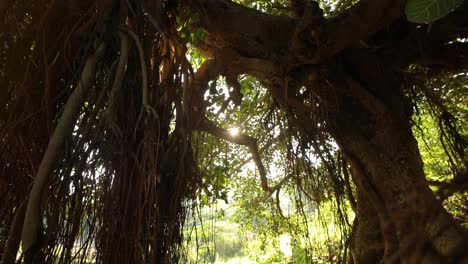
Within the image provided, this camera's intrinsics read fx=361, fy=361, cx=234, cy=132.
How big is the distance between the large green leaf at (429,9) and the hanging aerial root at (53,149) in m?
1.14

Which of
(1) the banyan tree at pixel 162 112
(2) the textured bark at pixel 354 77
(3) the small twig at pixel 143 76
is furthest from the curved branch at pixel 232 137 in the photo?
(3) the small twig at pixel 143 76

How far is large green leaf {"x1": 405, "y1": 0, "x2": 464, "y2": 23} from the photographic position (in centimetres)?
113

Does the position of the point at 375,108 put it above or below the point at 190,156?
above

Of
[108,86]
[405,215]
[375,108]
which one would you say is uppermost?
[375,108]

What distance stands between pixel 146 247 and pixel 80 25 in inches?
38.6

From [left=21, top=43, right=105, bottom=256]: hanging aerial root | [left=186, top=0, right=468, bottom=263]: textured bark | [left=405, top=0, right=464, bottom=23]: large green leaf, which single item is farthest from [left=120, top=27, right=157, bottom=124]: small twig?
[left=405, top=0, right=464, bottom=23]: large green leaf

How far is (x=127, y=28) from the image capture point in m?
1.46

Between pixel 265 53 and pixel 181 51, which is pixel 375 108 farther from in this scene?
pixel 181 51

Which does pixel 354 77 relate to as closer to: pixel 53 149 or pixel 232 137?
pixel 232 137

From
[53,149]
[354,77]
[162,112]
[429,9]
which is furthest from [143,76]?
[354,77]

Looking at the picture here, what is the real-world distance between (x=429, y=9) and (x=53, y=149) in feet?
4.23

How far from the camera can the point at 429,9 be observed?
1.17 metres

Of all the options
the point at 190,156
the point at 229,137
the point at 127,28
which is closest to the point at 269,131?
the point at 229,137

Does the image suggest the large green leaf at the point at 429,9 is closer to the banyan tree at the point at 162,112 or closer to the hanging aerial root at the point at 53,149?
the banyan tree at the point at 162,112
